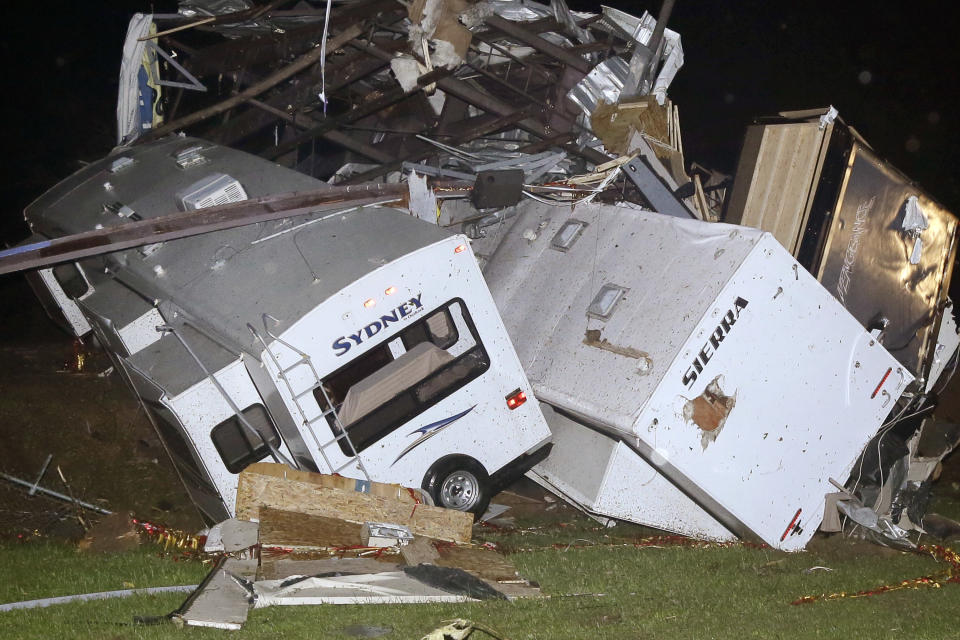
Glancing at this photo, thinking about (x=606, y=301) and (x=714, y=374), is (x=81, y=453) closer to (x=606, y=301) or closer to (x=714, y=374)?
(x=606, y=301)

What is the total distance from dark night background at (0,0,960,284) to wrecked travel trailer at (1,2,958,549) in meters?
5.84

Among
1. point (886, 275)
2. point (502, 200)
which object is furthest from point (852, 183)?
point (502, 200)

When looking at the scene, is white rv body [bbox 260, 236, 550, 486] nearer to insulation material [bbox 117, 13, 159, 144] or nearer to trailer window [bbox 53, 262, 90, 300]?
trailer window [bbox 53, 262, 90, 300]

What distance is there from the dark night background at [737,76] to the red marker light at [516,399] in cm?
945

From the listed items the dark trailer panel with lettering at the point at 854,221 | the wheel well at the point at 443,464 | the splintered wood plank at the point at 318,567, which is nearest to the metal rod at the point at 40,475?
the splintered wood plank at the point at 318,567

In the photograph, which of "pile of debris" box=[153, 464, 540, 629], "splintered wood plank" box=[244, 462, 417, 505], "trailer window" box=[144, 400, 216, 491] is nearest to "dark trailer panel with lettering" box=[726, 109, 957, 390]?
"pile of debris" box=[153, 464, 540, 629]

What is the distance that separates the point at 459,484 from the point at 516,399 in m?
0.87

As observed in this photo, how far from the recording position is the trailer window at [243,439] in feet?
22.1

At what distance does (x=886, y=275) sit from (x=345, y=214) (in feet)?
17.1

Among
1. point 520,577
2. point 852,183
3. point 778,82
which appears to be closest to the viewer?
point 520,577

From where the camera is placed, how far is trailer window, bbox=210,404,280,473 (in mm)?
6734

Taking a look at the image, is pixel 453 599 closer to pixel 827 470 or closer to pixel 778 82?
pixel 827 470

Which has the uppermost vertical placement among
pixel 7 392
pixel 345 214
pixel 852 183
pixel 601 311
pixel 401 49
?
pixel 401 49

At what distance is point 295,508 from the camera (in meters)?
6.44
